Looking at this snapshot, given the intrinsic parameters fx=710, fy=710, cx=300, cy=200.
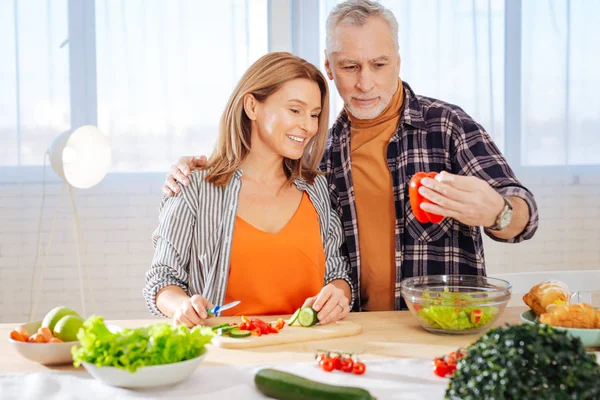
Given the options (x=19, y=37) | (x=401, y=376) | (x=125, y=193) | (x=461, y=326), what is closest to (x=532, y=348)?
(x=401, y=376)

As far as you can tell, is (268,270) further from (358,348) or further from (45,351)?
(45,351)

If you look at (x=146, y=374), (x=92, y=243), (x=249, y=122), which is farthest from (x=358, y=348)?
(x=92, y=243)

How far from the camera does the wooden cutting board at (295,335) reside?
2.00 meters

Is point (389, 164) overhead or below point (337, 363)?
overhead

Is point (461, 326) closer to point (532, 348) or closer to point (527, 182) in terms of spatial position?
point (532, 348)

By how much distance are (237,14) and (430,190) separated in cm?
351

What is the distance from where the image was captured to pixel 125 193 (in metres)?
5.20

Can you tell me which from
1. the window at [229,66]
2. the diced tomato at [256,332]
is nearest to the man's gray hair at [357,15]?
the diced tomato at [256,332]

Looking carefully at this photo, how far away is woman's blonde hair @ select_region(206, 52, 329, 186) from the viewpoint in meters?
2.79

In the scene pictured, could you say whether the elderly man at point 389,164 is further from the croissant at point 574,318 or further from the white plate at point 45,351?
the white plate at point 45,351

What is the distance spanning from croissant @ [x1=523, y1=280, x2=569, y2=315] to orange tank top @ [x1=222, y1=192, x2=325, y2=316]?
2.88 feet

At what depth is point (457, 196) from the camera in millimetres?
2215

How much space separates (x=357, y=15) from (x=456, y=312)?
55.2 inches

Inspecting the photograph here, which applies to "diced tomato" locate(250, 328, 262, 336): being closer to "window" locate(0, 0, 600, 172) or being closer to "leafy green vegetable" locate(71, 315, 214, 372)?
"leafy green vegetable" locate(71, 315, 214, 372)
